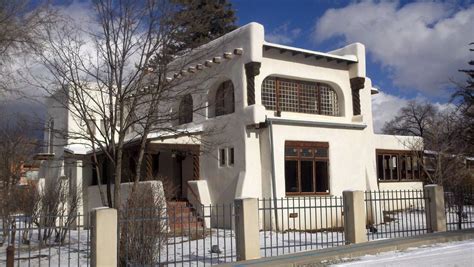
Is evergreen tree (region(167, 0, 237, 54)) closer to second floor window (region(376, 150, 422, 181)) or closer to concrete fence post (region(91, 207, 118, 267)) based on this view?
concrete fence post (region(91, 207, 118, 267))

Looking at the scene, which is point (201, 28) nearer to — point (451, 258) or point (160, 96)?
point (160, 96)

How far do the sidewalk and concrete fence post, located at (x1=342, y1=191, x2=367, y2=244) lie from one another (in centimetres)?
30

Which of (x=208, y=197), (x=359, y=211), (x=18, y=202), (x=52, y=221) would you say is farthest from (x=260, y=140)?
(x=18, y=202)

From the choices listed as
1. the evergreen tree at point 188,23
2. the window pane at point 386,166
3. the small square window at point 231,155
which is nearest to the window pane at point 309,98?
the small square window at point 231,155

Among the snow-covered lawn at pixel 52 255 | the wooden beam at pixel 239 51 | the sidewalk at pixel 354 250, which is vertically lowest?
the snow-covered lawn at pixel 52 255

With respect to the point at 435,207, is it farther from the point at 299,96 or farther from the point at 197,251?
the point at 197,251

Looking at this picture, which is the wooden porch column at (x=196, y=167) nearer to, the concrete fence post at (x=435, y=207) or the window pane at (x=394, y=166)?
the concrete fence post at (x=435, y=207)

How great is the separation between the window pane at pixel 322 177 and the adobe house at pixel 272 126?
0.13 ft

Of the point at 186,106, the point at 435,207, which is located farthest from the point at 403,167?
the point at 186,106

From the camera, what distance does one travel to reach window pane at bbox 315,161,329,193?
19.8m

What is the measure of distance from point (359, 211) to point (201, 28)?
613 centimetres

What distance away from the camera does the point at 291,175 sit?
754 inches

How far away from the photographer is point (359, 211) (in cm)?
1314

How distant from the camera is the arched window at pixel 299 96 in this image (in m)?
19.9
